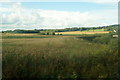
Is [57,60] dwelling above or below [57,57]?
below

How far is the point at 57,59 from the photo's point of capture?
23.2 feet

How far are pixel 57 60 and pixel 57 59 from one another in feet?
0.16

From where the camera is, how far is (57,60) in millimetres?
7043

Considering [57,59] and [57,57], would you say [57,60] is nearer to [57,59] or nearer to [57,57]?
[57,59]

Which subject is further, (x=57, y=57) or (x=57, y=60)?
Answer: (x=57, y=57)

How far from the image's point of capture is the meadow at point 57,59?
6344 mm

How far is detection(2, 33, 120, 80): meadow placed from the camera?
6.34 meters

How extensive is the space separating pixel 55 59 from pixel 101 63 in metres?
1.93

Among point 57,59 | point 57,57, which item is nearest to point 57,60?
point 57,59

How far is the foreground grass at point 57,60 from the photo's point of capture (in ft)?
20.8

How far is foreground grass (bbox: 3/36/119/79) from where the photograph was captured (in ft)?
20.8

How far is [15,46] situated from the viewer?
720 cm

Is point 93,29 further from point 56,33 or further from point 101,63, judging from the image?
point 101,63

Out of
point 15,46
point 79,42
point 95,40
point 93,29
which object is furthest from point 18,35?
point 93,29
